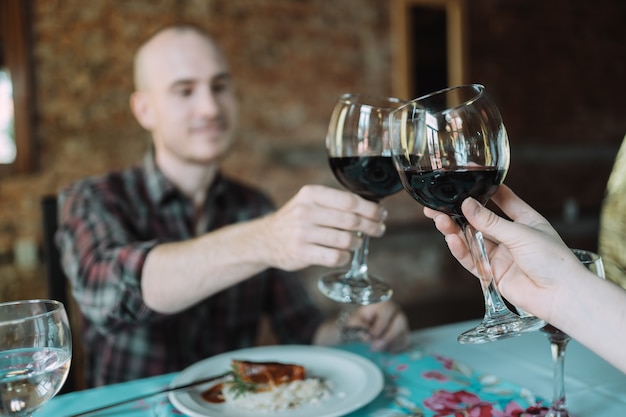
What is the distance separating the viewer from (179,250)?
1113 mm

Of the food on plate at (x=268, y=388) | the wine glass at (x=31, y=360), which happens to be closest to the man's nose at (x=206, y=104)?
the food on plate at (x=268, y=388)

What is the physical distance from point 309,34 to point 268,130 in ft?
2.22

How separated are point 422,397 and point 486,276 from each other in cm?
28

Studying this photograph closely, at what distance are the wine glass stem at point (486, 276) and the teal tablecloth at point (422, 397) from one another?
193mm

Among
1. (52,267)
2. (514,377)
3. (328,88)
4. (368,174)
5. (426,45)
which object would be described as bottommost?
(514,377)

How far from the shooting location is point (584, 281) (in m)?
0.60

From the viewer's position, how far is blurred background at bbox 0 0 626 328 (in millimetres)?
2895

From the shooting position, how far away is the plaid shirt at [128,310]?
1332 mm

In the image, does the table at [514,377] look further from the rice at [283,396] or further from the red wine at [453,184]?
the red wine at [453,184]

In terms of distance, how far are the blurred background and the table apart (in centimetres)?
212

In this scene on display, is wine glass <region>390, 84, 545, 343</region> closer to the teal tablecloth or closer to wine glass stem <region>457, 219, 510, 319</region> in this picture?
wine glass stem <region>457, 219, 510, 319</region>

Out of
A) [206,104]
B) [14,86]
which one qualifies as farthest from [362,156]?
[14,86]

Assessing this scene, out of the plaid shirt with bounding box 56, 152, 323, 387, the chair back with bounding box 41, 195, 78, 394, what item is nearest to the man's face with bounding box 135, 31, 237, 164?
the plaid shirt with bounding box 56, 152, 323, 387

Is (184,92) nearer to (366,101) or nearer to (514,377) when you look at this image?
(366,101)
